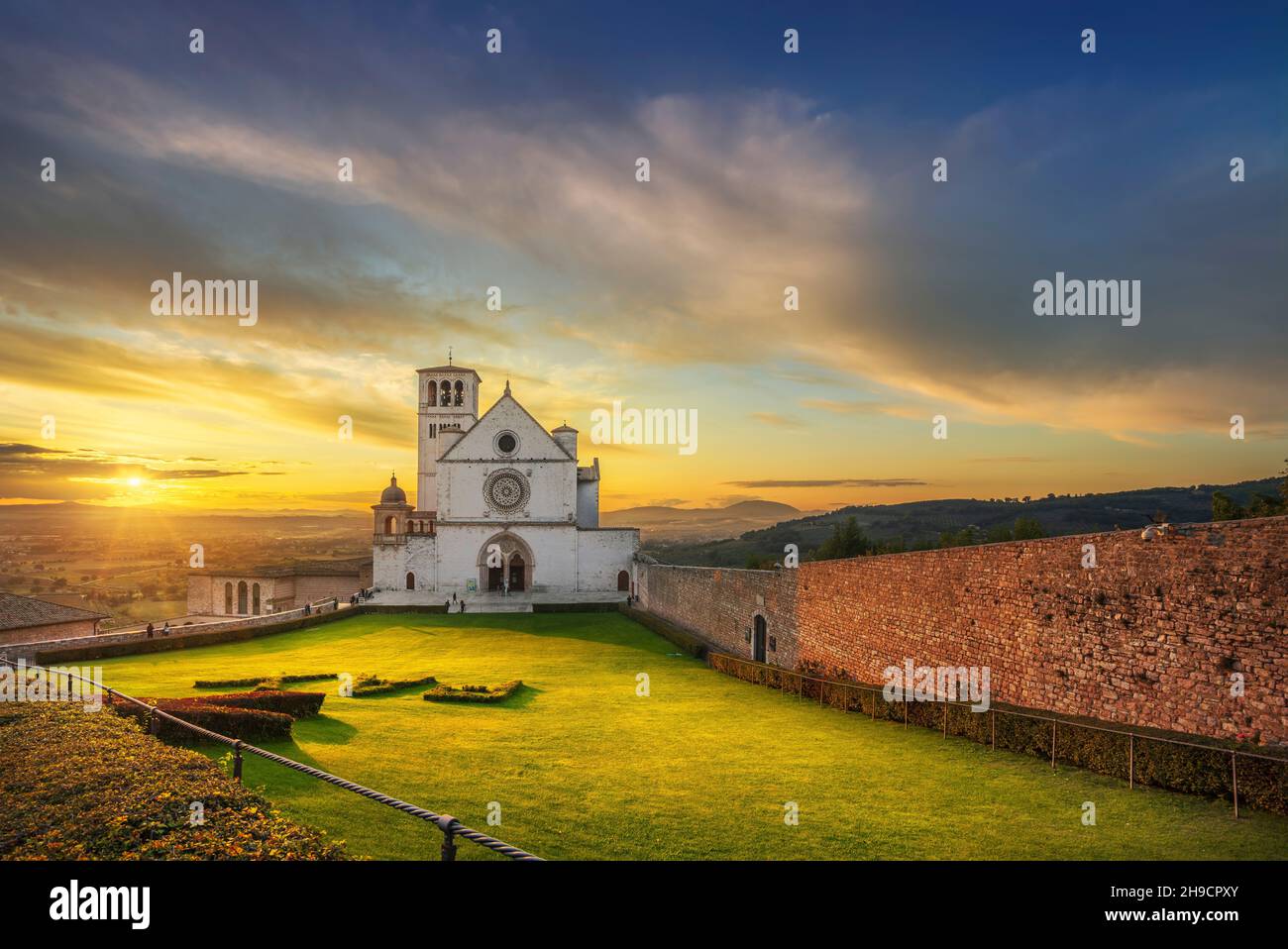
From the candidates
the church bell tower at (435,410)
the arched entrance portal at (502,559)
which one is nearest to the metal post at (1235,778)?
the arched entrance portal at (502,559)

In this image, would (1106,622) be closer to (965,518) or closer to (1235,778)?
(1235,778)

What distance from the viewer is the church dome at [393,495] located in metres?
55.9

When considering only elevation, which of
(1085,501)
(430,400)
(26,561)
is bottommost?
(26,561)

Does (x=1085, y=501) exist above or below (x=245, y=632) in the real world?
above

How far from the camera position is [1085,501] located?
82938 millimetres

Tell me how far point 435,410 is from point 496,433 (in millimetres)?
8922

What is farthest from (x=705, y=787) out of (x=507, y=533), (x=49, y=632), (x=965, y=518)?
(x=965, y=518)

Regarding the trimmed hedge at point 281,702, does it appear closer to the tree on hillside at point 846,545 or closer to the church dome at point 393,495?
the tree on hillside at point 846,545

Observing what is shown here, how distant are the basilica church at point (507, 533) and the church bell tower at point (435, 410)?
19.4 feet
